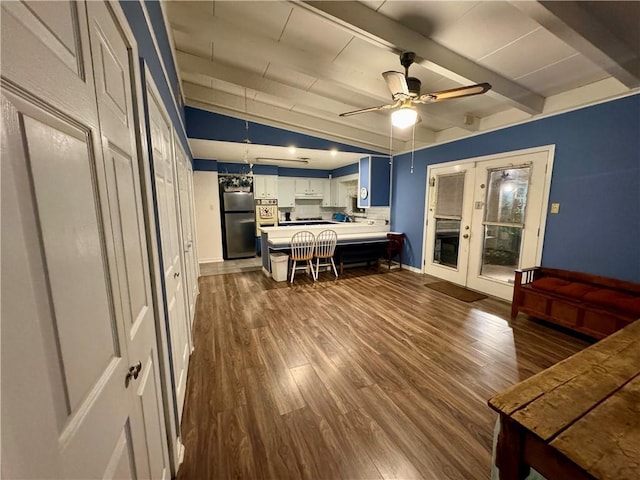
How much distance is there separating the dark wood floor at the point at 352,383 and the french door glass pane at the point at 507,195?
1.21 m

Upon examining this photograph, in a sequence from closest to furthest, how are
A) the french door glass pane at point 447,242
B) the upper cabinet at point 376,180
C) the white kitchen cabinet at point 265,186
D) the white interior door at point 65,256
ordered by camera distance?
the white interior door at point 65,256, the french door glass pane at point 447,242, the upper cabinet at point 376,180, the white kitchen cabinet at point 265,186

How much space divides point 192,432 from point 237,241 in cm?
478

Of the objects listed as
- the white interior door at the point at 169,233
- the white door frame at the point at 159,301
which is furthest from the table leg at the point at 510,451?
the white interior door at the point at 169,233

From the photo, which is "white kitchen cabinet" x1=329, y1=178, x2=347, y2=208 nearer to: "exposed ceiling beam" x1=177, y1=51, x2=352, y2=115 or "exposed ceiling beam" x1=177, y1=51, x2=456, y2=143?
"exposed ceiling beam" x1=177, y1=51, x2=456, y2=143

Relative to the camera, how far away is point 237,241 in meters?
6.04

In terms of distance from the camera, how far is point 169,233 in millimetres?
1712

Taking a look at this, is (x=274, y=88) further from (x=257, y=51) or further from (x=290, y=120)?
(x=290, y=120)

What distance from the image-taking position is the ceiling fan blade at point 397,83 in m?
1.92

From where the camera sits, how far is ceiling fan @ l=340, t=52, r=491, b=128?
1.95m

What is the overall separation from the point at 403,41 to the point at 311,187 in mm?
5744

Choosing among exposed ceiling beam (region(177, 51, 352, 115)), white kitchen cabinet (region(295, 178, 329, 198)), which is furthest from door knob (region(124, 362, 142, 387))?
white kitchen cabinet (region(295, 178, 329, 198))

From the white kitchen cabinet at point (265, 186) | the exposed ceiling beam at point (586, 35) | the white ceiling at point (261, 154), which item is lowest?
the white kitchen cabinet at point (265, 186)

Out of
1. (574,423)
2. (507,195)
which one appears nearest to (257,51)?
(574,423)

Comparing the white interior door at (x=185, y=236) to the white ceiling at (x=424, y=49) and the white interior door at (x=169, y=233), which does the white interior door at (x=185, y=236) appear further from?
the white ceiling at (x=424, y=49)
